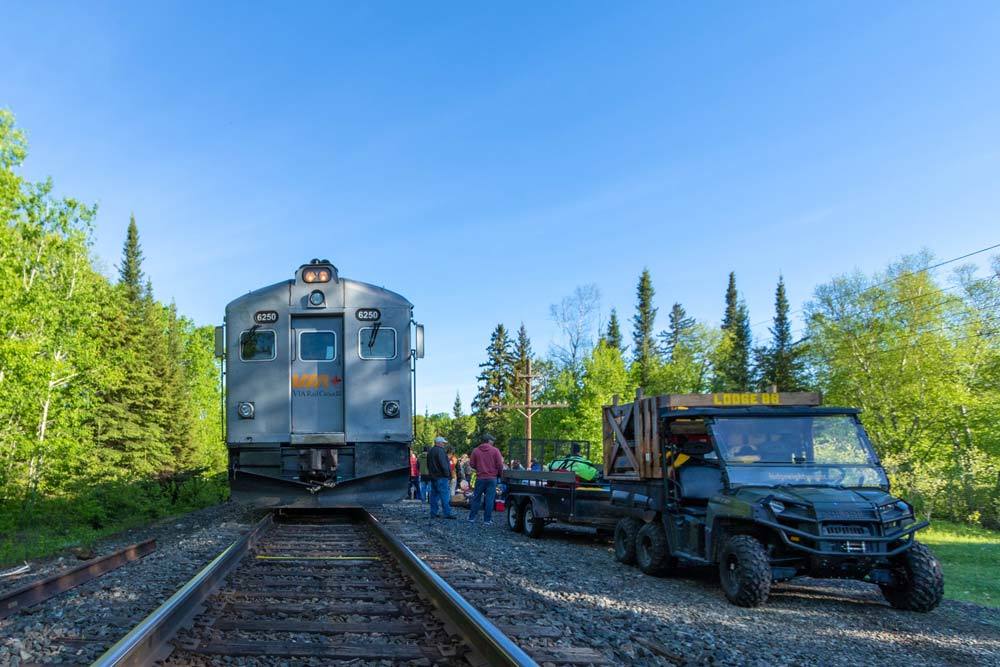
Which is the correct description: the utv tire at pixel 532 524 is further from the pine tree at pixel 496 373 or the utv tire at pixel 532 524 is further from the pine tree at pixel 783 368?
A: the pine tree at pixel 496 373

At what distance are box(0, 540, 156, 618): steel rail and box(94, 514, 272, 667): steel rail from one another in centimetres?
137

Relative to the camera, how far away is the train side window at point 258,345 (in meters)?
14.1

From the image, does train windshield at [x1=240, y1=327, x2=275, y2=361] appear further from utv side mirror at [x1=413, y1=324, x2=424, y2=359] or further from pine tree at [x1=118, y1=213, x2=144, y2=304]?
pine tree at [x1=118, y1=213, x2=144, y2=304]

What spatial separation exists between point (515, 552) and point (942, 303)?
34684 millimetres

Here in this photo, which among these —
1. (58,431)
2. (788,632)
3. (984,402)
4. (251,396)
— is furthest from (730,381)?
(788,632)

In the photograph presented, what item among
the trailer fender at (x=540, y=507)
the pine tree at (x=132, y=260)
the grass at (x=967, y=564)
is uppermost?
the pine tree at (x=132, y=260)

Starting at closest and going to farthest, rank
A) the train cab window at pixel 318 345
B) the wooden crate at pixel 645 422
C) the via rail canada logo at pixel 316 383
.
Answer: the wooden crate at pixel 645 422 → the via rail canada logo at pixel 316 383 → the train cab window at pixel 318 345

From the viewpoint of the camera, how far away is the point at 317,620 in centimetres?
578

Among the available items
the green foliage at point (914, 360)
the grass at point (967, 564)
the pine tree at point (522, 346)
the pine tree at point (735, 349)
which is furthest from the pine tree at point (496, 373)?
the grass at point (967, 564)

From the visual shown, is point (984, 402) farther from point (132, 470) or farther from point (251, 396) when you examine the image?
point (132, 470)

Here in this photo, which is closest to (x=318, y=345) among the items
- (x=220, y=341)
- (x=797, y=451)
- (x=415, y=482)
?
(x=220, y=341)

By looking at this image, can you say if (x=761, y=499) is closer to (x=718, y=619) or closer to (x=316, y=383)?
(x=718, y=619)

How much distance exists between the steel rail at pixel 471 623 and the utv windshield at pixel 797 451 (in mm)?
3629

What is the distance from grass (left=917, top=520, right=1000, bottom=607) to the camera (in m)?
10.2
